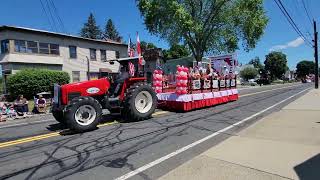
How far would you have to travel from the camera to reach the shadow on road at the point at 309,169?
18.5ft

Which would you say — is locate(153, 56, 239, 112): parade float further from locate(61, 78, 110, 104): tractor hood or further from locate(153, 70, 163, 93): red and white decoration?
locate(61, 78, 110, 104): tractor hood

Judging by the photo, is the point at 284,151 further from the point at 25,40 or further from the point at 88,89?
the point at 25,40

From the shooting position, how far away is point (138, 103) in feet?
38.2

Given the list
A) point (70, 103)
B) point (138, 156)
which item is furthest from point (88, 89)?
point (138, 156)

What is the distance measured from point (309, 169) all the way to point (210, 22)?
119ft

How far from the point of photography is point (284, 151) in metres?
7.32

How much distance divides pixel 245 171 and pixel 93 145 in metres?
3.64

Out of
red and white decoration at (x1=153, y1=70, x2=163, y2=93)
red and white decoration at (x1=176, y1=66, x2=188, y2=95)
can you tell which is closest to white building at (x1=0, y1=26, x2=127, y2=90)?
red and white decoration at (x1=153, y1=70, x2=163, y2=93)

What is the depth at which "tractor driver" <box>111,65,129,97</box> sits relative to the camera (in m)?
11.3

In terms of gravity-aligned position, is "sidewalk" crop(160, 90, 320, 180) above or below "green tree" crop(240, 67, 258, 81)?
below

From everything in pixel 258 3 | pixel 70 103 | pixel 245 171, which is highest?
pixel 258 3

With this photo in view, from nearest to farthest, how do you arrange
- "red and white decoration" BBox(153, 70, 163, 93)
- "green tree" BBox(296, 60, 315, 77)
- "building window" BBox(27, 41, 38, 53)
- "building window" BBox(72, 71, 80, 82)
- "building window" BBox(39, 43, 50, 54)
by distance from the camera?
1. "red and white decoration" BBox(153, 70, 163, 93)
2. "building window" BBox(27, 41, 38, 53)
3. "building window" BBox(39, 43, 50, 54)
4. "building window" BBox(72, 71, 80, 82)
5. "green tree" BBox(296, 60, 315, 77)

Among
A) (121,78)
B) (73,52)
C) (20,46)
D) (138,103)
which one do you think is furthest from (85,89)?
(73,52)

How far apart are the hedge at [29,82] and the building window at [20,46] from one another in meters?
3.45
